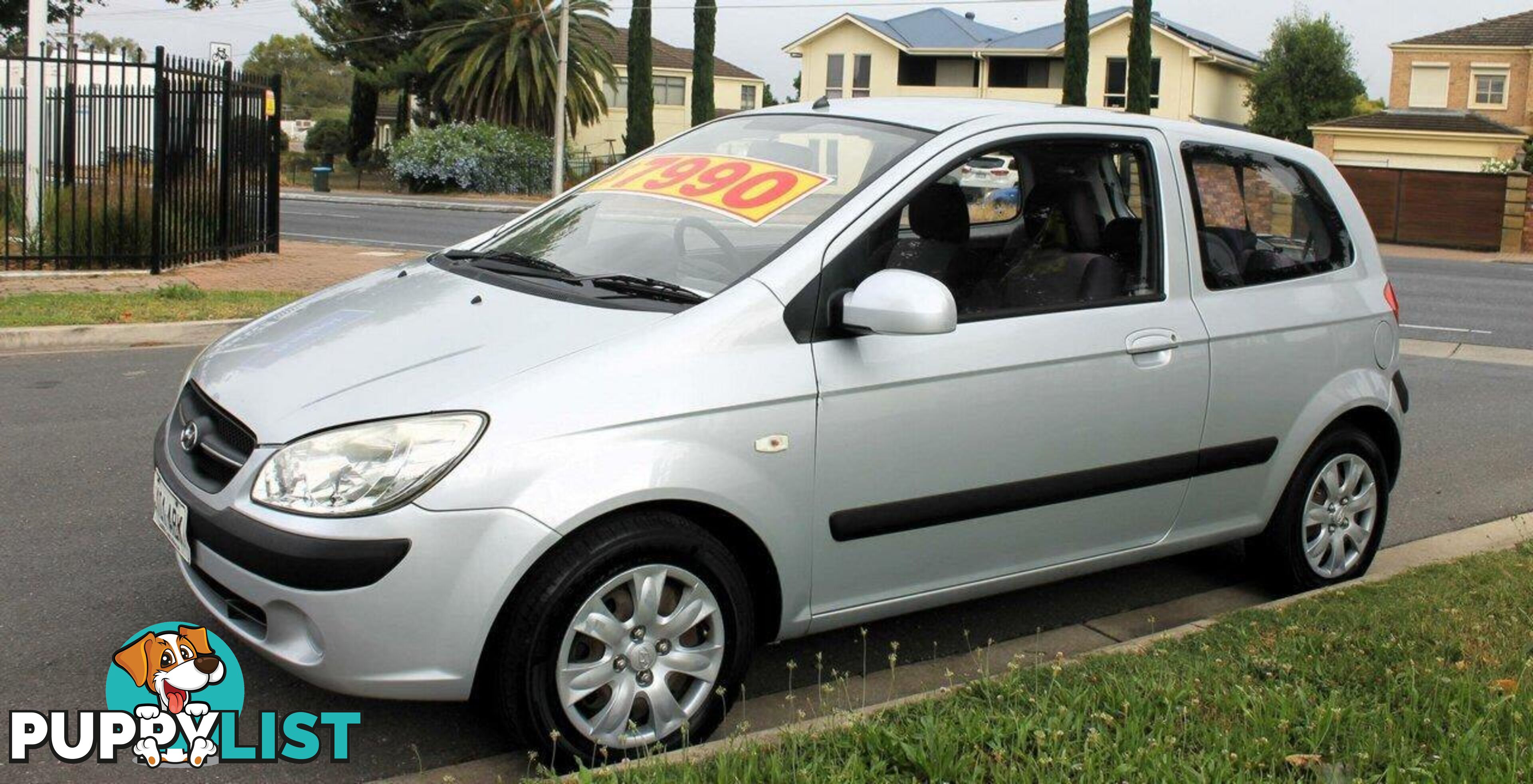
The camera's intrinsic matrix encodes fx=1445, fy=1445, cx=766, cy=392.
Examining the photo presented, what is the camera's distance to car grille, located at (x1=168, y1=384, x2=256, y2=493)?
359 centimetres

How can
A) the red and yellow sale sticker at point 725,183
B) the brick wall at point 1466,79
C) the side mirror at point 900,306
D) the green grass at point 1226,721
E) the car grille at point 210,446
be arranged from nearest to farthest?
1. the green grass at point 1226,721
2. the car grille at point 210,446
3. the side mirror at point 900,306
4. the red and yellow sale sticker at point 725,183
5. the brick wall at point 1466,79

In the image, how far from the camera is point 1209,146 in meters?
4.98

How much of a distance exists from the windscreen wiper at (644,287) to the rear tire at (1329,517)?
2.37 meters

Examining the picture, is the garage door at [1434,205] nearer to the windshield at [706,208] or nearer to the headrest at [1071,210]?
the headrest at [1071,210]

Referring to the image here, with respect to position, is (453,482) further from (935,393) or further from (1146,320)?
(1146,320)

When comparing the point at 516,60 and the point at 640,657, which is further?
the point at 516,60

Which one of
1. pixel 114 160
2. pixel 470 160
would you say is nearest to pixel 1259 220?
pixel 114 160

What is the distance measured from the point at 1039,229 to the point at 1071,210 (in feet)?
0.43

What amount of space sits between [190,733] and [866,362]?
2.00 meters

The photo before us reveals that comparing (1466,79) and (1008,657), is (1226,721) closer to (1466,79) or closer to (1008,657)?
(1008,657)

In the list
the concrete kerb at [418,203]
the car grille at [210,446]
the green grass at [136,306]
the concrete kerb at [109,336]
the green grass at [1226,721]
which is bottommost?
the green grass at [1226,721]

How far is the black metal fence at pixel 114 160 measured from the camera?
13578mm

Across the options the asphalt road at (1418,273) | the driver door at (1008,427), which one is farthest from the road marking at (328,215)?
the driver door at (1008,427)

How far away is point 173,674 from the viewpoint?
3.88m
